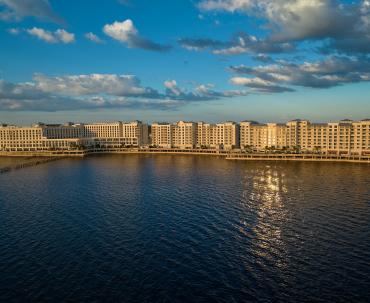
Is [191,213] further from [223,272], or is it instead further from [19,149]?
[19,149]

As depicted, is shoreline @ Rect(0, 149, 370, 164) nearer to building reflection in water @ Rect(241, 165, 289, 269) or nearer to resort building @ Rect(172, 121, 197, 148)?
resort building @ Rect(172, 121, 197, 148)

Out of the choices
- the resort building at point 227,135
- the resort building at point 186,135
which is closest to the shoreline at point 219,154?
the resort building at point 186,135

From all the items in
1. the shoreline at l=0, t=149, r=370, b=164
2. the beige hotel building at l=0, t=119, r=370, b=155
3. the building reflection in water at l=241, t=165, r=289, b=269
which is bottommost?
the building reflection in water at l=241, t=165, r=289, b=269

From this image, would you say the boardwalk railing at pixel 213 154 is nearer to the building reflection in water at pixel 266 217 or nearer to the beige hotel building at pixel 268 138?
the beige hotel building at pixel 268 138

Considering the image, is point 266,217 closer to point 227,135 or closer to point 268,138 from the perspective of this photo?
point 268,138

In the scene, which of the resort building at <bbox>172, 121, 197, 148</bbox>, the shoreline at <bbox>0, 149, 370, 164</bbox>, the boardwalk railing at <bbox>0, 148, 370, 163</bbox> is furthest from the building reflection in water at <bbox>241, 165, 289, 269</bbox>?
the resort building at <bbox>172, 121, 197, 148</bbox>

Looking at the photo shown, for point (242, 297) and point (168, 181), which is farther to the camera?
point (168, 181)

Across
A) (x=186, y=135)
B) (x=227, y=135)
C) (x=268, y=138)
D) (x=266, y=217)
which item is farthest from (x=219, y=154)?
(x=266, y=217)

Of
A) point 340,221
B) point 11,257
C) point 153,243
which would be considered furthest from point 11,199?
point 340,221

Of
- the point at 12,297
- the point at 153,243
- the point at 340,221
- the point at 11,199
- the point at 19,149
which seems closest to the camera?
the point at 12,297

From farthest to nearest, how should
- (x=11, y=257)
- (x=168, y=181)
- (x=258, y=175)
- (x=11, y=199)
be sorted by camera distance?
(x=258, y=175), (x=168, y=181), (x=11, y=199), (x=11, y=257)

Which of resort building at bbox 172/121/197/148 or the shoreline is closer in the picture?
the shoreline
